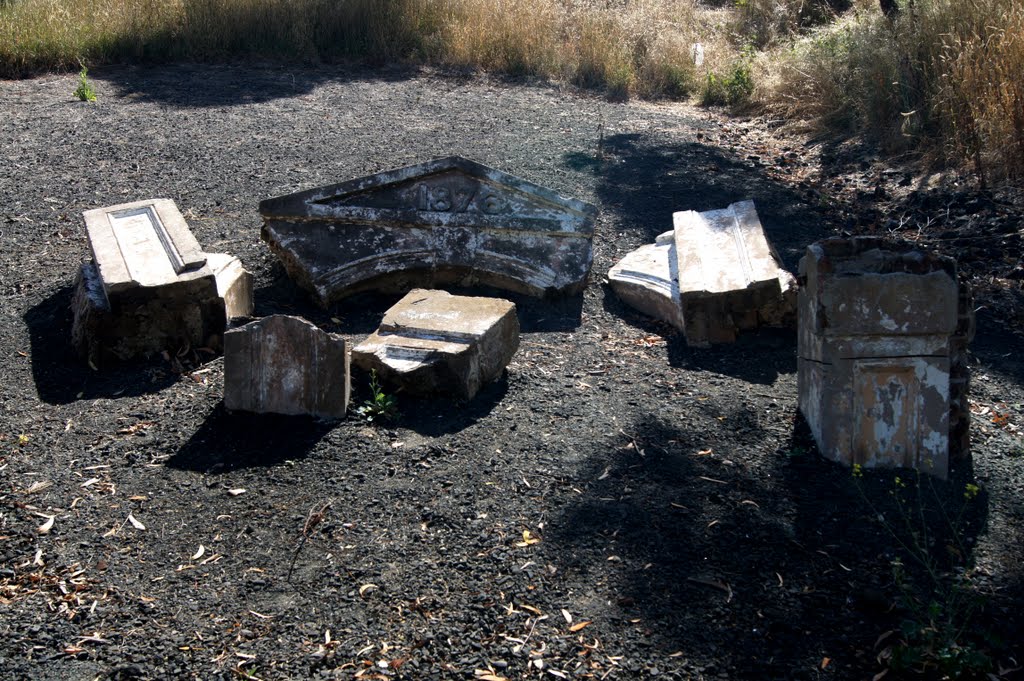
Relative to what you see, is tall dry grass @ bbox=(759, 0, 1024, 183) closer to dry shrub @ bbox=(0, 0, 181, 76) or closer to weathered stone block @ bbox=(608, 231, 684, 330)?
weathered stone block @ bbox=(608, 231, 684, 330)

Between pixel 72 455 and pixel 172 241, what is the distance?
4.46 ft

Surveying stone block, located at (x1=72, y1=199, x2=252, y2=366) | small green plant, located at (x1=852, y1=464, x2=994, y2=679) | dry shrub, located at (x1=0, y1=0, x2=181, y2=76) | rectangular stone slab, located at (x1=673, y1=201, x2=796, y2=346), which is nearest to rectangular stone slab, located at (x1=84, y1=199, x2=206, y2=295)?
stone block, located at (x1=72, y1=199, x2=252, y2=366)

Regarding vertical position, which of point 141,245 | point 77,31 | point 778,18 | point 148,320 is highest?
point 778,18

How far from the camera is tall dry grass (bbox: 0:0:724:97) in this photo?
9.74 meters

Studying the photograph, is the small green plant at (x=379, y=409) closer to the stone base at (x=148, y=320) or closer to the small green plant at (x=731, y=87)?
the stone base at (x=148, y=320)

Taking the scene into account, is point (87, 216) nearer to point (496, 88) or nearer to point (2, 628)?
point (2, 628)

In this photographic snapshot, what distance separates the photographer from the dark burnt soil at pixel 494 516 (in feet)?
9.69

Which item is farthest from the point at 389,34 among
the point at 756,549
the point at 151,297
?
the point at 756,549

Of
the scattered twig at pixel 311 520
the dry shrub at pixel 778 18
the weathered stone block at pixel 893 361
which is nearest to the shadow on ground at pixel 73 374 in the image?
the scattered twig at pixel 311 520

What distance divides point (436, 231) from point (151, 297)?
5.05ft

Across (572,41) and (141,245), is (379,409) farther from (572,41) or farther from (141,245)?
(572,41)

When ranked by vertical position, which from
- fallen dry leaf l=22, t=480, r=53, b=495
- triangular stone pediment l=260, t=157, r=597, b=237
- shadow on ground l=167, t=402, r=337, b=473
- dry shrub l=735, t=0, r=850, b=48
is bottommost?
fallen dry leaf l=22, t=480, r=53, b=495

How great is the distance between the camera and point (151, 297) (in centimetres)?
455

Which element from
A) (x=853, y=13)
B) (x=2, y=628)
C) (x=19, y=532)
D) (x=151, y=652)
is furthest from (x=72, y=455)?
(x=853, y=13)
